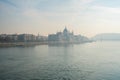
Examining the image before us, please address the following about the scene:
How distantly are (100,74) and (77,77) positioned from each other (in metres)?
4.44

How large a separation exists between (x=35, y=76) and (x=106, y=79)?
10756 mm

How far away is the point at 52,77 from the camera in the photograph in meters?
25.9

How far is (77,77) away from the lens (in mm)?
26172

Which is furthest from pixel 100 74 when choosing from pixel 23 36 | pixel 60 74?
pixel 23 36

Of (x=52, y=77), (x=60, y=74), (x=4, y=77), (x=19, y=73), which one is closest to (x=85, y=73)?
(x=60, y=74)

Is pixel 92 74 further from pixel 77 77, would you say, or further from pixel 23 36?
pixel 23 36

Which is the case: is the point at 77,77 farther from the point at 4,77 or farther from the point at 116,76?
the point at 4,77

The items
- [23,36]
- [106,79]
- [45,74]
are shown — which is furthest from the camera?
[23,36]

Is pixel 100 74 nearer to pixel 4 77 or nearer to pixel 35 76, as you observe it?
pixel 35 76

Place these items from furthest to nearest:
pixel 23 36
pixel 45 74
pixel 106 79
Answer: pixel 23 36
pixel 45 74
pixel 106 79

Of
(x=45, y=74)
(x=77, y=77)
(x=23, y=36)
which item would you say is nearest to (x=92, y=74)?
(x=77, y=77)

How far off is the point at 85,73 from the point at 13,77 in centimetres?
1163

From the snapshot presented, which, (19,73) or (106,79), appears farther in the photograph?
(19,73)

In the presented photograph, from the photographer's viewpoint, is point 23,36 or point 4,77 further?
point 23,36
